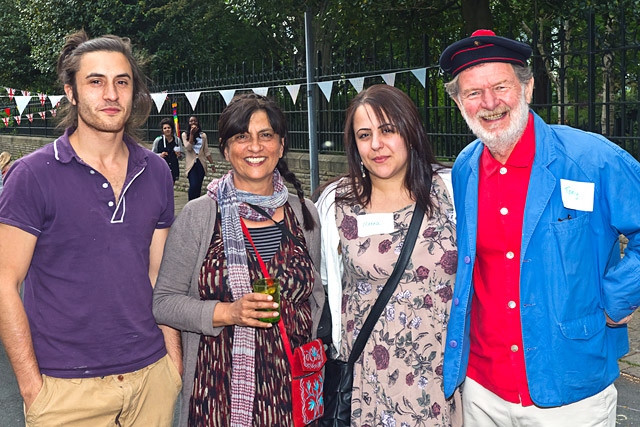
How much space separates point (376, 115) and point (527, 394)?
4.01 ft

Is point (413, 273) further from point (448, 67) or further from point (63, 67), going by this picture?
point (63, 67)

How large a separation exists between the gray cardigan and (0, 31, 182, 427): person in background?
72 mm

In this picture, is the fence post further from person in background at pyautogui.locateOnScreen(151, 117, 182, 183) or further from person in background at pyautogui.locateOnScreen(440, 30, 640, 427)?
person in background at pyautogui.locateOnScreen(440, 30, 640, 427)

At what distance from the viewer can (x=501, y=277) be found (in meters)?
2.54

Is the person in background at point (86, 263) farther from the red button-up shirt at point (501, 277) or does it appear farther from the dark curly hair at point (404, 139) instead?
the red button-up shirt at point (501, 277)

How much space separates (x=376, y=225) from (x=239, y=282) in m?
0.60

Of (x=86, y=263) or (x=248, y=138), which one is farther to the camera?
(x=248, y=138)

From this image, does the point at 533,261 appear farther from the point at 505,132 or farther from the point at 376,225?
the point at 376,225

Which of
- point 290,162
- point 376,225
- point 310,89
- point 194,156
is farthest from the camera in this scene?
point 194,156

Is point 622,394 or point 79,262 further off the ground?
point 79,262

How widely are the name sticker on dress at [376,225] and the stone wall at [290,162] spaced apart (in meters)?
1.01

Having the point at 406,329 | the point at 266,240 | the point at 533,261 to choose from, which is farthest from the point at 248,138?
the point at 533,261

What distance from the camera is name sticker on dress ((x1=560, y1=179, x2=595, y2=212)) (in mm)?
2400

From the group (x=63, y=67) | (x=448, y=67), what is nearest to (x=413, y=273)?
(x=448, y=67)
